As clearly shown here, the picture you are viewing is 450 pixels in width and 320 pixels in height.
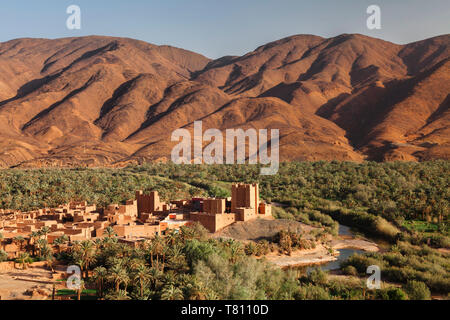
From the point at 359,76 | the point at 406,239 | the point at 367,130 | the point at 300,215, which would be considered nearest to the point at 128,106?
the point at 367,130

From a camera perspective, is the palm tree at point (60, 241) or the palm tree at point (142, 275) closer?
the palm tree at point (142, 275)

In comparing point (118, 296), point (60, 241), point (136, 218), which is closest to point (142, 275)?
point (118, 296)

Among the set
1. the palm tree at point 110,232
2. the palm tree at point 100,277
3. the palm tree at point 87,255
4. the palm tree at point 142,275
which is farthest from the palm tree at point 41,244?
the palm tree at point 142,275

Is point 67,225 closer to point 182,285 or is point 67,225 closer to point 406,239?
point 182,285

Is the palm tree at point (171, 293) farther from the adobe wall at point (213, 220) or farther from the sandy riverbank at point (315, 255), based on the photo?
the adobe wall at point (213, 220)

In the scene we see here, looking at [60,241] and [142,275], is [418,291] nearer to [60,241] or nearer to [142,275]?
[142,275]

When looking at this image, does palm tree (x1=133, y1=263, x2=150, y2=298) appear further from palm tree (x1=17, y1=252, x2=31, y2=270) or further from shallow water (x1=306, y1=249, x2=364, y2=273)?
shallow water (x1=306, y1=249, x2=364, y2=273)

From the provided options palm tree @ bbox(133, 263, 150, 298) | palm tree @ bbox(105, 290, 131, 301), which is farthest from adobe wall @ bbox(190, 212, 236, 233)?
palm tree @ bbox(105, 290, 131, 301)
